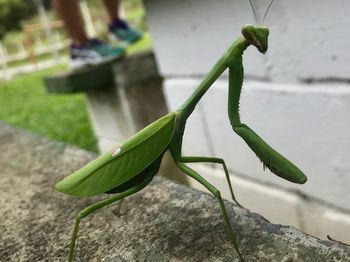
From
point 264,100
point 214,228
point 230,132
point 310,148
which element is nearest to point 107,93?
point 230,132

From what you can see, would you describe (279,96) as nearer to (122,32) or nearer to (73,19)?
(73,19)

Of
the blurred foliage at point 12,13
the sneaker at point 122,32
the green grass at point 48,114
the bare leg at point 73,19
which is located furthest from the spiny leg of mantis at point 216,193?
the blurred foliage at point 12,13

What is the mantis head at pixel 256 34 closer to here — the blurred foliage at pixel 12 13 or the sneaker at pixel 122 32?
the sneaker at pixel 122 32

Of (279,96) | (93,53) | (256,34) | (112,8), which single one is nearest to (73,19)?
(93,53)

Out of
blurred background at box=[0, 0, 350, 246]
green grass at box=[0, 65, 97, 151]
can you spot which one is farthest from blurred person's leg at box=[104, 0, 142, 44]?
blurred background at box=[0, 0, 350, 246]

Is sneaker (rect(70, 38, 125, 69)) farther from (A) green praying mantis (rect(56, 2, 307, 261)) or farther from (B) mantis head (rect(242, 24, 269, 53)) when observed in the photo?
(B) mantis head (rect(242, 24, 269, 53))

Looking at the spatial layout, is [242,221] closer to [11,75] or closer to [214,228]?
[214,228]
